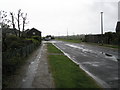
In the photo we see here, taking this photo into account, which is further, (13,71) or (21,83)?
(13,71)

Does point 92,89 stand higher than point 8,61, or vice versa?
point 8,61

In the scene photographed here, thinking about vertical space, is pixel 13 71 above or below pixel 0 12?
below

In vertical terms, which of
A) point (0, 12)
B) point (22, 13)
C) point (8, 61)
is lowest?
point (8, 61)

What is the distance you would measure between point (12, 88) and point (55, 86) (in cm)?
190

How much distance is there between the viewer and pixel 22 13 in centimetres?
4306

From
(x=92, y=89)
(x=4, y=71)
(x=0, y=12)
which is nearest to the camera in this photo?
(x=92, y=89)

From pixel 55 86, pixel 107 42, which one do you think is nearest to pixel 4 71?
pixel 55 86

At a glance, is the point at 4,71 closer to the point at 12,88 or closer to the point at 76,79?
the point at 12,88

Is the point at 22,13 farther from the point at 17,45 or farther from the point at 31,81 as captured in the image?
the point at 31,81

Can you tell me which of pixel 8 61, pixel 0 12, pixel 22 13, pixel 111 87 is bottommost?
pixel 111 87

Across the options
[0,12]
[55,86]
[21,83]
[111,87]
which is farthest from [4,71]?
[0,12]

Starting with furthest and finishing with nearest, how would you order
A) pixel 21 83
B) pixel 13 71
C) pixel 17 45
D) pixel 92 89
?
1. pixel 17 45
2. pixel 13 71
3. pixel 21 83
4. pixel 92 89

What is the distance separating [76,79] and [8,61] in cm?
404

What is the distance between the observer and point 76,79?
9016mm
